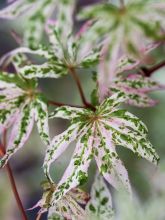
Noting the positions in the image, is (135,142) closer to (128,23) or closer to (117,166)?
(117,166)

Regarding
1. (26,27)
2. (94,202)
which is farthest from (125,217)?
(26,27)

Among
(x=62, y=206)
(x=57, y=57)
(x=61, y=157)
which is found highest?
Answer: (x=61, y=157)

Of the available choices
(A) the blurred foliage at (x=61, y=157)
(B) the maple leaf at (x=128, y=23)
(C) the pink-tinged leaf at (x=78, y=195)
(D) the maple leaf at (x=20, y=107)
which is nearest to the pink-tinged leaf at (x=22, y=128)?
(D) the maple leaf at (x=20, y=107)

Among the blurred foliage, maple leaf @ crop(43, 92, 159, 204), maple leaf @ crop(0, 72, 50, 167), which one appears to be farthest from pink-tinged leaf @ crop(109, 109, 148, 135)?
the blurred foliage

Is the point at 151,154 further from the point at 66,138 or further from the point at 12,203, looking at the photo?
the point at 12,203

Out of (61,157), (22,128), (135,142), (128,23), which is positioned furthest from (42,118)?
(61,157)
